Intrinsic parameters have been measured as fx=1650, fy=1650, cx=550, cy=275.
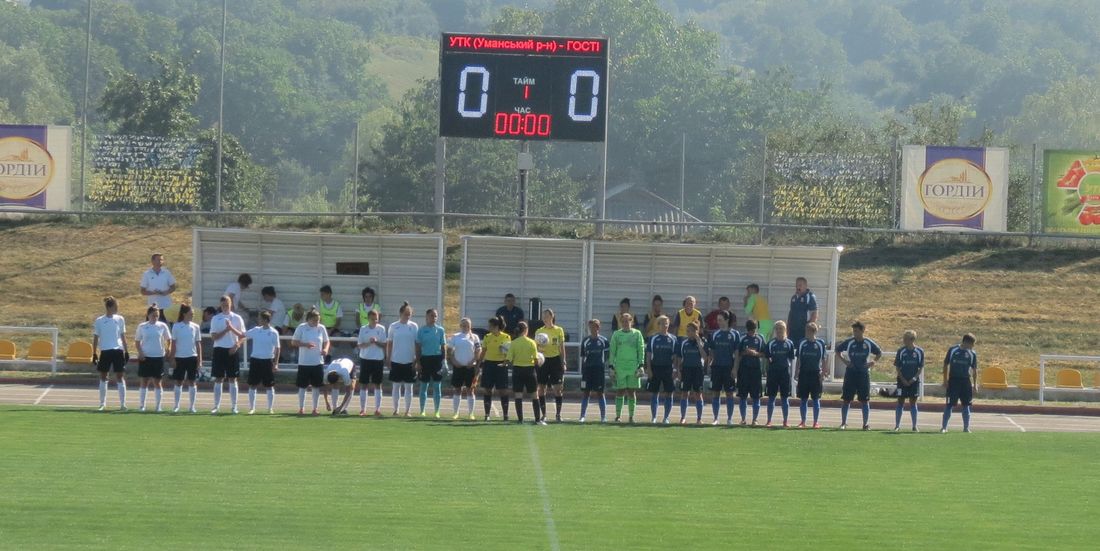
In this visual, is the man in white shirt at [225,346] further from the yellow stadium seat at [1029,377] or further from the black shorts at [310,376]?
the yellow stadium seat at [1029,377]

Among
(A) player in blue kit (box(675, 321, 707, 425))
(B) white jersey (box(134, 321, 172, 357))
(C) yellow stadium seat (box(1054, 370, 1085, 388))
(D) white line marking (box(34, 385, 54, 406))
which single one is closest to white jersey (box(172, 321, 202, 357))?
(B) white jersey (box(134, 321, 172, 357))

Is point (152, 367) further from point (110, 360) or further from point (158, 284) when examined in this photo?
point (158, 284)

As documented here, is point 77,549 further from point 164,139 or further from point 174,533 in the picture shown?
point 164,139

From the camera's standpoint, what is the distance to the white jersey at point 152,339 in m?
23.8

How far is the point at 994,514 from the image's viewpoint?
1571 cm

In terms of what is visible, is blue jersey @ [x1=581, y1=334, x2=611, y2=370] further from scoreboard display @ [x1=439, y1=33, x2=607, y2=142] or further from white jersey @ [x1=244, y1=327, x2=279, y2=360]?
scoreboard display @ [x1=439, y1=33, x2=607, y2=142]

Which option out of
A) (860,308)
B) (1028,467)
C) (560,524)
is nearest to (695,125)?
(860,308)

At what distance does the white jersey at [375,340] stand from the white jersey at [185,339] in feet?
7.87

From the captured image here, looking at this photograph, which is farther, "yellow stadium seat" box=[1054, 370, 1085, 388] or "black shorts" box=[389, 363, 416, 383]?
"yellow stadium seat" box=[1054, 370, 1085, 388]

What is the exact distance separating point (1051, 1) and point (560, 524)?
187830 mm

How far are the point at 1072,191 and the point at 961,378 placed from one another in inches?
622

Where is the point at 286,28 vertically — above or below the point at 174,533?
above

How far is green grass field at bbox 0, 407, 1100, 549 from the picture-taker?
1395cm

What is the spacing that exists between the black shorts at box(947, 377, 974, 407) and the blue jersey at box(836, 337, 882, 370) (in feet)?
3.95
